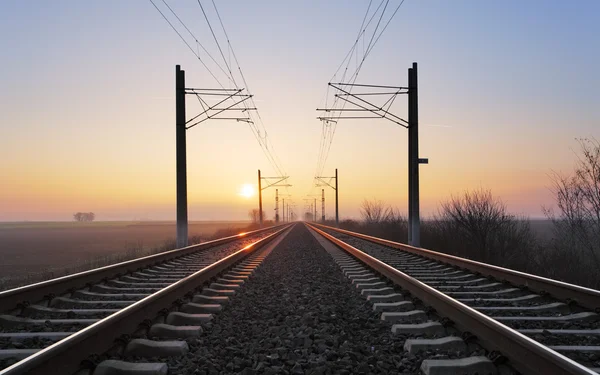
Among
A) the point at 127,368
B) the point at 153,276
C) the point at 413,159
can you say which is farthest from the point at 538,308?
→ the point at 413,159

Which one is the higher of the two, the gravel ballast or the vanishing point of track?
the vanishing point of track

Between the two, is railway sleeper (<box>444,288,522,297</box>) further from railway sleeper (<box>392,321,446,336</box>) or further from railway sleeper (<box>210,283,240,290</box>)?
railway sleeper (<box>210,283,240,290</box>)

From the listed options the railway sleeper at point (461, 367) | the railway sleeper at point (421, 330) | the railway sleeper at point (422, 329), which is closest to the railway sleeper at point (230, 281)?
the railway sleeper at point (421, 330)

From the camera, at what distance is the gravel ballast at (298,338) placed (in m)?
4.20

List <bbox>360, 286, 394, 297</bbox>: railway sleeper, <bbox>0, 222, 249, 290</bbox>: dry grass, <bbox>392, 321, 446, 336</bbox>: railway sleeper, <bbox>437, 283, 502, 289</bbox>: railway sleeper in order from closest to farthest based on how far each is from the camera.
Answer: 1. <bbox>392, 321, 446, 336</bbox>: railway sleeper
2. <bbox>360, 286, 394, 297</bbox>: railway sleeper
3. <bbox>437, 283, 502, 289</bbox>: railway sleeper
4. <bbox>0, 222, 249, 290</bbox>: dry grass

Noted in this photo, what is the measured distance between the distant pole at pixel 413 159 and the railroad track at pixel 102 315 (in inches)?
396

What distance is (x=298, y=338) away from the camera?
16.7 ft

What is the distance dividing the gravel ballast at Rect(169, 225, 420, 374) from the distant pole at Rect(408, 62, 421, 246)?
10890mm

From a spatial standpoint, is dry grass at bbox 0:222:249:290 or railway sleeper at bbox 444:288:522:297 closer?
railway sleeper at bbox 444:288:522:297

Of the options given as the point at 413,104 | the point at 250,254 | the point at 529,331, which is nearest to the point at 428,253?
the point at 250,254

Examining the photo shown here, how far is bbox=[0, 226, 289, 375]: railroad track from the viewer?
3.88 meters

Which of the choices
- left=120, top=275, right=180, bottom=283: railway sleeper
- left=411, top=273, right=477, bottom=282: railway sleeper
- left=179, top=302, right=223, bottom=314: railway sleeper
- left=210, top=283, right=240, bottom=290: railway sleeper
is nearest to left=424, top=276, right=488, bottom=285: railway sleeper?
left=411, top=273, right=477, bottom=282: railway sleeper

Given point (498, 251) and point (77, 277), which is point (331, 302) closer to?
point (77, 277)

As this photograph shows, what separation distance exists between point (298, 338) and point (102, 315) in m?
2.76
